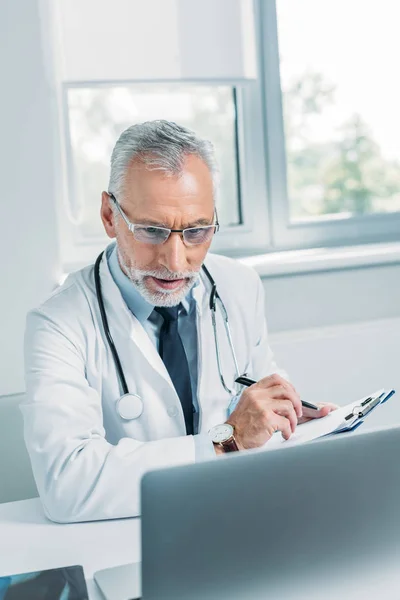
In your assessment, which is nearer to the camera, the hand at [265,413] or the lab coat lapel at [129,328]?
the hand at [265,413]

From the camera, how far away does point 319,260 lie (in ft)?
7.79

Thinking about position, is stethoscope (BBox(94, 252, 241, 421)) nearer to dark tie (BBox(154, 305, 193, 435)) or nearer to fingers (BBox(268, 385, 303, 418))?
dark tie (BBox(154, 305, 193, 435))

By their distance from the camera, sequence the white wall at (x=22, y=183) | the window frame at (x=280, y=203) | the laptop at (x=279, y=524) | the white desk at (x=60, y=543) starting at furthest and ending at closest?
the window frame at (x=280, y=203) < the white wall at (x=22, y=183) < the white desk at (x=60, y=543) < the laptop at (x=279, y=524)

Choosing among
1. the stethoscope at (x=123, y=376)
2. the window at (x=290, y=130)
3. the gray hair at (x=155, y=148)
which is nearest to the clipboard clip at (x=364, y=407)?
the stethoscope at (x=123, y=376)

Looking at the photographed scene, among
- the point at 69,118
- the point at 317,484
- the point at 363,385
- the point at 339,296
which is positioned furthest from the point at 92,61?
the point at 317,484

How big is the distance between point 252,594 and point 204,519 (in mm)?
107

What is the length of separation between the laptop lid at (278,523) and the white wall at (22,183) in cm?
144

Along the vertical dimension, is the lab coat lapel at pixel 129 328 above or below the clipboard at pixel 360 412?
above

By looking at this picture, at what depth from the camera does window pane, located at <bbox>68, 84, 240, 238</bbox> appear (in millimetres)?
2361

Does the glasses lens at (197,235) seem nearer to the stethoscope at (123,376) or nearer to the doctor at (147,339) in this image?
the doctor at (147,339)

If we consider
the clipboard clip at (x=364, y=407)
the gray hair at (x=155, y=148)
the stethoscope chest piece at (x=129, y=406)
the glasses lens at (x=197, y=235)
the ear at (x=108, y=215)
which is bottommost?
the stethoscope chest piece at (x=129, y=406)

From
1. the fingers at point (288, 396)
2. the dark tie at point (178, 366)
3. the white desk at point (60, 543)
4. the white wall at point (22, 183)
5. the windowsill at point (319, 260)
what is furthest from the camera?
the windowsill at point (319, 260)

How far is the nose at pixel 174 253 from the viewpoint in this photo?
155 cm

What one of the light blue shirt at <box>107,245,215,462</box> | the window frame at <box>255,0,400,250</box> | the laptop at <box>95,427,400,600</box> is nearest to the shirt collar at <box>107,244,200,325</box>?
the light blue shirt at <box>107,245,215,462</box>
